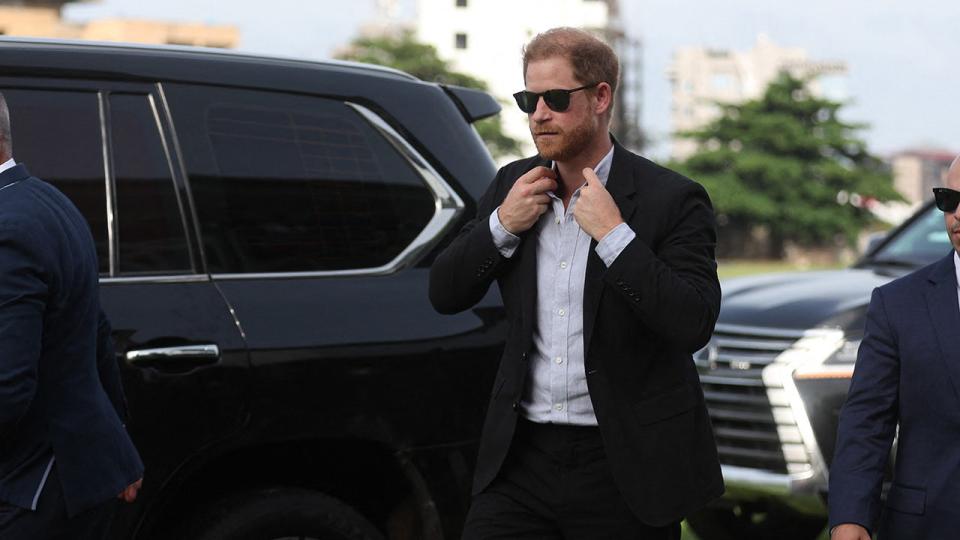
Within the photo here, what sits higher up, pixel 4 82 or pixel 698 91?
pixel 4 82

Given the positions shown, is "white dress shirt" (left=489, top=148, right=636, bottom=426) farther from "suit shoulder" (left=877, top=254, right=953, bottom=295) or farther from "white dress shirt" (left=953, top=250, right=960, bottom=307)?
"white dress shirt" (left=953, top=250, right=960, bottom=307)

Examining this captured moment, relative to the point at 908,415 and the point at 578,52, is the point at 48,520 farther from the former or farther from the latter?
the point at 908,415

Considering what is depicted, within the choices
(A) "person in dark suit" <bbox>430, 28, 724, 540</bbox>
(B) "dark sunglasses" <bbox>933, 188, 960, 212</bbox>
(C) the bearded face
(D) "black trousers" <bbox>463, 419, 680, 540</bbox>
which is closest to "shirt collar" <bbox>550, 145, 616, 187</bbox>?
(A) "person in dark suit" <bbox>430, 28, 724, 540</bbox>

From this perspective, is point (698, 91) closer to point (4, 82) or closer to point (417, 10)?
point (417, 10)

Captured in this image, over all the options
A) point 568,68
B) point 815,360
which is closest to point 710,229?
point 568,68

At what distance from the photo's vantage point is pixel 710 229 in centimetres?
334

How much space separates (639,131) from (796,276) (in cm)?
10087

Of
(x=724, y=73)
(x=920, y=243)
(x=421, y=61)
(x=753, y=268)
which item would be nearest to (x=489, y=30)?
(x=421, y=61)

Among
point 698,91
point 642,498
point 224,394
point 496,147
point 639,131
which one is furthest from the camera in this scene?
point 698,91

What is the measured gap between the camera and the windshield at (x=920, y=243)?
7336 millimetres

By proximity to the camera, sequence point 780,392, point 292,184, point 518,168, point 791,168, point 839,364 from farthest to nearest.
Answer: point 791,168
point 780,392
point 839,364
point 292,184
point 518,168

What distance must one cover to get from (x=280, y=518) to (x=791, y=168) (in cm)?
9108

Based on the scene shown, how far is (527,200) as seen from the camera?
130 inches

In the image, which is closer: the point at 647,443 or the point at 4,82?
Answer: the point at 647,443
